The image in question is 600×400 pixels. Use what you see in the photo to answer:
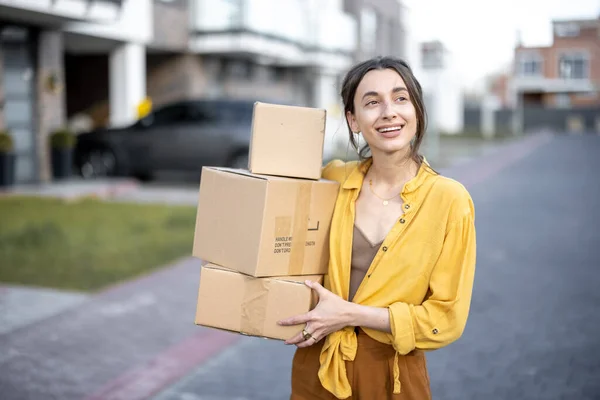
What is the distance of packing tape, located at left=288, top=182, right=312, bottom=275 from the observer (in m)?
2.17

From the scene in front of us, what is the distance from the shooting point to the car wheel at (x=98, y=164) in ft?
48.8

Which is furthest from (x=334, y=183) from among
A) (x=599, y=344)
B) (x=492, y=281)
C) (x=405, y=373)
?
(x=492, y=281)

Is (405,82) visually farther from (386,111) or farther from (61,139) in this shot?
(61,139)

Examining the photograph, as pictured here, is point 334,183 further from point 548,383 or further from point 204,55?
point 204,55

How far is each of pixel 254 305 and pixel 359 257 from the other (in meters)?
0.35

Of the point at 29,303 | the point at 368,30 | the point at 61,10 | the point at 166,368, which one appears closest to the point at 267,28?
the point at 61,10

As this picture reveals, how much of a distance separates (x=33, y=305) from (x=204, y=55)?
55.3 feet

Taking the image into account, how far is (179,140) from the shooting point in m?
14.5

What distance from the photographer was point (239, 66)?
79.0 feet

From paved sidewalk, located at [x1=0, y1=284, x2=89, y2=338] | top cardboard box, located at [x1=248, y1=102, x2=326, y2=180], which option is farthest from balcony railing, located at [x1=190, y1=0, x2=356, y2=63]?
top cardboard box, located at [x1=248, y1=102, x2=326, y2=180]

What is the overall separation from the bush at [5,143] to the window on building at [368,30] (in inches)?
974

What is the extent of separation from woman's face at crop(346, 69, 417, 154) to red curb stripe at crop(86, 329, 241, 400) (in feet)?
8.69

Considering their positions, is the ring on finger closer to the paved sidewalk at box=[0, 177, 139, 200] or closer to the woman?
the woman

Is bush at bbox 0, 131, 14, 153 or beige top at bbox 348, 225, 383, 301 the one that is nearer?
beige top at bbox 348, 225, 383, 301
